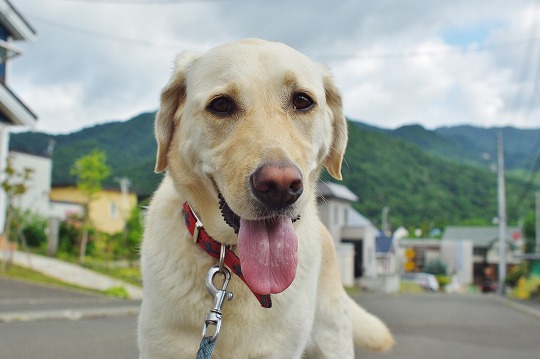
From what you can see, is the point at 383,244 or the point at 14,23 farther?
the point at 383,244

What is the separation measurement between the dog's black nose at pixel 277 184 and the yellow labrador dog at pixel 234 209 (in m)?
0.01

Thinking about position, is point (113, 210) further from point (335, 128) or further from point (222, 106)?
point (222, 106)

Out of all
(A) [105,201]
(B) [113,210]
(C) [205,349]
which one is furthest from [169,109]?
(B) [113,210]

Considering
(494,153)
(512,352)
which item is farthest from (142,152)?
(512,352)

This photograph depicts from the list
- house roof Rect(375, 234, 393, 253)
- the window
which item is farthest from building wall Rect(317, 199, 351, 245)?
house roof Rect(375, 234, 393, 253)

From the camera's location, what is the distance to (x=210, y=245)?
2781 millimetres

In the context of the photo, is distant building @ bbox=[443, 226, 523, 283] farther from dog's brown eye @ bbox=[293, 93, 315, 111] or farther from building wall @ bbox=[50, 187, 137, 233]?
dog's brown eye @ bbox=[293, 93, 315, 111]

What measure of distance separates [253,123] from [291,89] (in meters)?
0.31

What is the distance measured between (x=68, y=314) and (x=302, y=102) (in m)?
7.94

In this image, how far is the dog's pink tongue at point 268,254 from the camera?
95.9 inches

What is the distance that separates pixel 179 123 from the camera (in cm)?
302

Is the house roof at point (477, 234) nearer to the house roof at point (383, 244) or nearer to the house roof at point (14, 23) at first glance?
the house roof at point (383, 244)

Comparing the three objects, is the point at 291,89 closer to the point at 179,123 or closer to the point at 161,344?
the point at 179,123

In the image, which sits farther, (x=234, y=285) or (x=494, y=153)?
(x=494, y=153)
